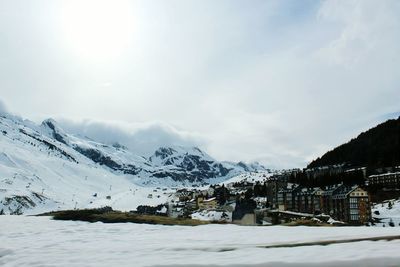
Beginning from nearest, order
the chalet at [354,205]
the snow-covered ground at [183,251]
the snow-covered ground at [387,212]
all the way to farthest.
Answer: the snow-covered ground at [183,251]
the snow-covered ground at [387,212]
the chalet at [354,205]

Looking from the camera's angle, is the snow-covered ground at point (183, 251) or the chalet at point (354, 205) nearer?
the snow-covered ground at point (183, 251)

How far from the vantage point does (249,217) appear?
58344 millimetres

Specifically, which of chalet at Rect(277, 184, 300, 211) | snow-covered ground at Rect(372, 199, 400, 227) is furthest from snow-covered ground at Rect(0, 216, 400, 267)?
chalet at Rect(277, 184, 300, 211)

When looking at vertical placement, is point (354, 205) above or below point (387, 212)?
above

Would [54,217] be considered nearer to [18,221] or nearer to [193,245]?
[18,221]

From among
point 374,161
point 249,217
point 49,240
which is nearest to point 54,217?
point 49,240

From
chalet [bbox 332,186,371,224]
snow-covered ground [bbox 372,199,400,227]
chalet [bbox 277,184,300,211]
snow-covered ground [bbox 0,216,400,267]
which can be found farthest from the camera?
chalet [bbox 277,184,300,211]

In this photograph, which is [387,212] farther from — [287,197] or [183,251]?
[183,251]

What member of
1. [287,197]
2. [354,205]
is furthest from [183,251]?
[287,197]

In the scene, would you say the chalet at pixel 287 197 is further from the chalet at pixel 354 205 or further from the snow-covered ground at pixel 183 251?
the snow-covered ground at pixel 183 251

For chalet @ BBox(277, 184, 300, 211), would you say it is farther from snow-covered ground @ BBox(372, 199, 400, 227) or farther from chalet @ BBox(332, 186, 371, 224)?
snow-covered ground @ BBox(372, 199, 400, 227)

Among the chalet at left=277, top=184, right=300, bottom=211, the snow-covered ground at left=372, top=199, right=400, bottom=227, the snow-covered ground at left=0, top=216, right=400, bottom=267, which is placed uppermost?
the chalet at left=277, top=184, right=300, bottom=211

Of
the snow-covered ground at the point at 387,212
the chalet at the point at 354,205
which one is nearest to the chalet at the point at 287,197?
the chalet at the point at 354,205

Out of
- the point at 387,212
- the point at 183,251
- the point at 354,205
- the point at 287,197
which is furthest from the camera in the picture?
the point at 287,197
